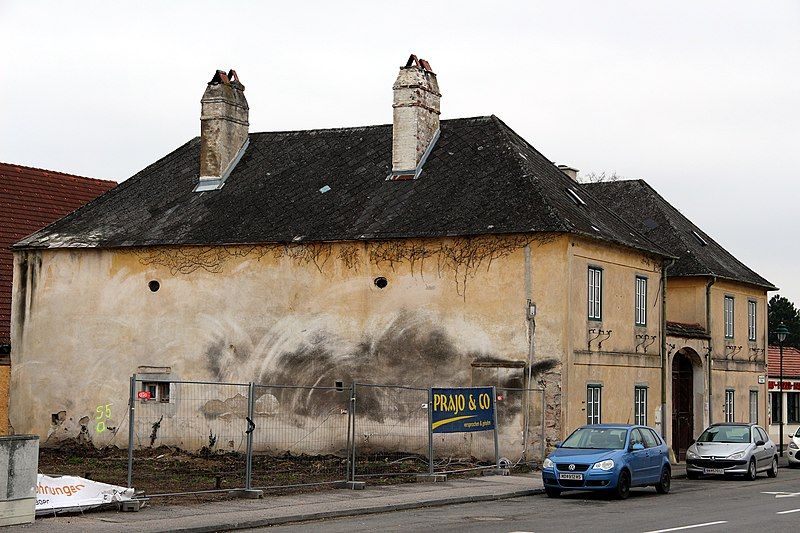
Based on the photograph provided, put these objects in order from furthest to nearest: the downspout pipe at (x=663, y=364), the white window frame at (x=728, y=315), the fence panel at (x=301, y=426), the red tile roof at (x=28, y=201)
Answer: the white window frame at (x=728, y=315), the red tile roof at (x=28, y=201), the downspout pipe at (x=663, y=364), the fence panel at (x=301, y=426)

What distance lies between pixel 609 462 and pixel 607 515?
307 centimetres

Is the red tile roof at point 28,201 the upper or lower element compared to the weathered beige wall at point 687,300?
upper

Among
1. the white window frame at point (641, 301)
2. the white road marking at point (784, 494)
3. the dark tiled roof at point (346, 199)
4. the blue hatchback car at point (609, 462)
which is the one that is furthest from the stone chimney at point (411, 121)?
the white road marking at point (784, 494)

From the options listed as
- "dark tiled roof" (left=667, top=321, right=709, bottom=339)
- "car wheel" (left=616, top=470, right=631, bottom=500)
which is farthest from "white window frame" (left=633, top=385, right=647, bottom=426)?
"car wheel" (left=616, top=470, right=631, bottom=500)

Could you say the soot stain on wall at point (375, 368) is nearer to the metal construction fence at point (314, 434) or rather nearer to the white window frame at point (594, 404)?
the metal construction fence at point (314, 434)

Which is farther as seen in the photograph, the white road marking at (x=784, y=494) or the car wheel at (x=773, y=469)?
the car wheel at (x=773, y=469)

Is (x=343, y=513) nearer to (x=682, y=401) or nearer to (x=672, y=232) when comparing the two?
(x=682, y=401)

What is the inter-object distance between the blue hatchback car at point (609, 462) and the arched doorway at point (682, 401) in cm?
1266

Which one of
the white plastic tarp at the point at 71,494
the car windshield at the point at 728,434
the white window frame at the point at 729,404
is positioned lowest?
the white plastic tarp at the point at 71,494

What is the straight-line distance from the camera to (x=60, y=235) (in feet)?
117

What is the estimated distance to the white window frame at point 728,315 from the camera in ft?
131

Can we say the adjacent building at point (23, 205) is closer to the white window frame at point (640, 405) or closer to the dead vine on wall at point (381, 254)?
the dead vine on wall at point (381, 254)

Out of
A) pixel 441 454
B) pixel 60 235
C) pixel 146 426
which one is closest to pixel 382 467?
pixel 441 454

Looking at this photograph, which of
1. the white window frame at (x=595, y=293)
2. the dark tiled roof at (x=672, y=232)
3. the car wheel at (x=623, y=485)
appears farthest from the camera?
the dark tiled roof at (x=672, y=232)
